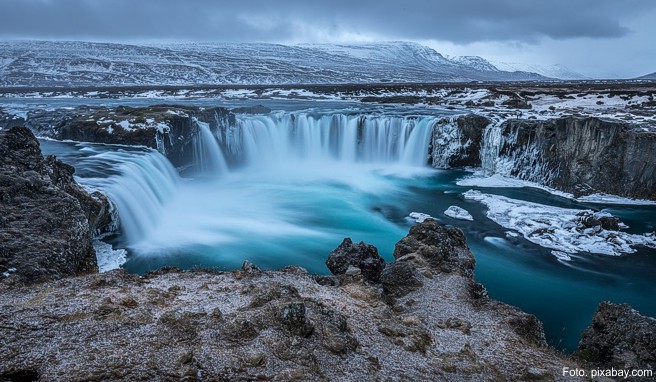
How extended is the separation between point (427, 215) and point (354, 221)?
332 centimetres

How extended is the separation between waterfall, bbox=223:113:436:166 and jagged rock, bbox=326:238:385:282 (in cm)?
1950

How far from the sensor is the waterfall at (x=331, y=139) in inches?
1177

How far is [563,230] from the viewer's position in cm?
1700

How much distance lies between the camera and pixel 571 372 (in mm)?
6734

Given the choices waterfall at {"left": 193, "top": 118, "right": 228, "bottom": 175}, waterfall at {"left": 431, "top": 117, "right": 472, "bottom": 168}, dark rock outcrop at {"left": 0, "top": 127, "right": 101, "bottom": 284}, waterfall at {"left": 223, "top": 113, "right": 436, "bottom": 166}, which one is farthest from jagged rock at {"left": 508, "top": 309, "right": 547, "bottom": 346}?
waterfall at {"left": 193, "top": 118, "right": 228, "bottom": 175}

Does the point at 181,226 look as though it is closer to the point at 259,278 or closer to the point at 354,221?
the point at 354,221

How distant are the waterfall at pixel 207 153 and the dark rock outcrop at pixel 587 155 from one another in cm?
1809

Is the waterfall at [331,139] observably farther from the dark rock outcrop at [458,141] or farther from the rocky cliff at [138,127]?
the rocky cliff at [138,127]

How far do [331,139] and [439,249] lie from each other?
71.6 feet

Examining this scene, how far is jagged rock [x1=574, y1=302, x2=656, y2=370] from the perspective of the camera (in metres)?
6.96

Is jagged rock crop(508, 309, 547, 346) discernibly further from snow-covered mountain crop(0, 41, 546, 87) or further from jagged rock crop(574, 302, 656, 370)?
snow-covered mountain crop(0, 41, 546, 87)

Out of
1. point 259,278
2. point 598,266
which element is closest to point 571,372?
point 259,278

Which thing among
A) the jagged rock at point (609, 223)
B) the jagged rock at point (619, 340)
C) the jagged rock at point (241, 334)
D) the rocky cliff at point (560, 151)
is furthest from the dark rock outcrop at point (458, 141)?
the jagged rock at point (619, 340)

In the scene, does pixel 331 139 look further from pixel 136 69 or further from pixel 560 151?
pixel 136 69
